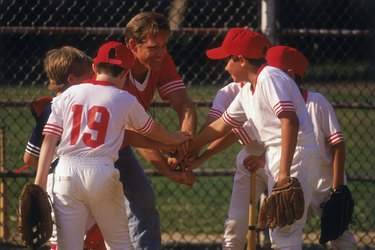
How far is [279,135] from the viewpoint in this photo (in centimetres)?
559

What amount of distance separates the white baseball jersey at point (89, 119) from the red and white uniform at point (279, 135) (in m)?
0.74

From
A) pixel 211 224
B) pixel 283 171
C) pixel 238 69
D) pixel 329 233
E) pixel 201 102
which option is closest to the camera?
pixel 283 171

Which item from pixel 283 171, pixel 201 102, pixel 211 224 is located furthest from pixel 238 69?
pixel 211 224

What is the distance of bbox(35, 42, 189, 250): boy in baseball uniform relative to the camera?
534 centimetres

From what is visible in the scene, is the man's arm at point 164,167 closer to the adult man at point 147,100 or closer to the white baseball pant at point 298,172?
the adult man at point 147,100

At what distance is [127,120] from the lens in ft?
18.0

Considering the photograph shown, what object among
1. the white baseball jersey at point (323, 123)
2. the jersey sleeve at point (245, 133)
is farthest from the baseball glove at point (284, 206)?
the white baseball jersey at point (323, 123)

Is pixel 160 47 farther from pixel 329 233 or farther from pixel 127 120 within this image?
pixel 329 233

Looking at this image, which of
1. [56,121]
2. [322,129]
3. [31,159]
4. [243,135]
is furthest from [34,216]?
[322,129]

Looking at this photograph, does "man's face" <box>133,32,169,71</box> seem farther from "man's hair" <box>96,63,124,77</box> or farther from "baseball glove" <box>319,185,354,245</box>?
"baseball glove" <box>319,185,354,245</box>

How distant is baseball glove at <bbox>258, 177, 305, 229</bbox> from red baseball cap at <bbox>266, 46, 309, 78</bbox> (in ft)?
2.79

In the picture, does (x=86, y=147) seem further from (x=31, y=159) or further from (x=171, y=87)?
(x=171, y=87)

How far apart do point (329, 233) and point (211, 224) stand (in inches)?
102

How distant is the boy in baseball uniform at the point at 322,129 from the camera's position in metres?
6.00
